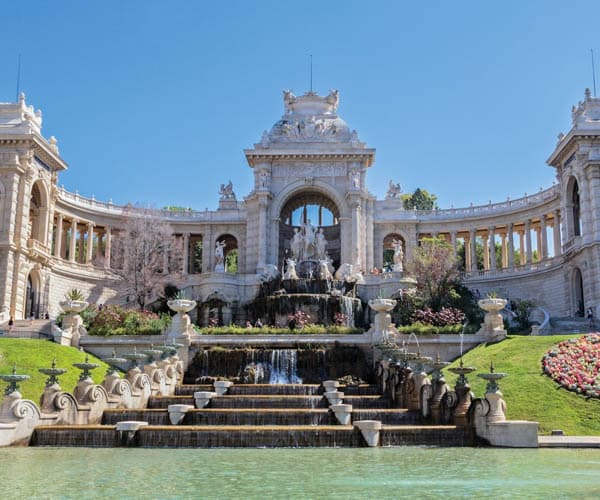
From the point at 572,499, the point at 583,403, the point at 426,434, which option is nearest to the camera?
the point at 572,499

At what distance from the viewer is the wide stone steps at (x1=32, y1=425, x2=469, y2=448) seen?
64.2 ft

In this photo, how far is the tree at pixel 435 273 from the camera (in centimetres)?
5328

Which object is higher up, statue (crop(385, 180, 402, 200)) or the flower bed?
statue (crop(385, 180, 402, 200))

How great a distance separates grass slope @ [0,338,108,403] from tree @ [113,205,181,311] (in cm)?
2274

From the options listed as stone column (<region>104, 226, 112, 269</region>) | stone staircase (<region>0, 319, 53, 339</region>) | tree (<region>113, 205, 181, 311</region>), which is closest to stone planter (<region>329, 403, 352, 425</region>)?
stone staircase (<region>0, 319, 53, 339</region>)

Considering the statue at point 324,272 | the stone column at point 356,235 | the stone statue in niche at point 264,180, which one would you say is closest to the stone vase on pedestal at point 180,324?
the statue at point 324,272

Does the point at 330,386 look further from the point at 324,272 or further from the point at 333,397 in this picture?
the point at 324,272

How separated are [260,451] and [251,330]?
829 inches

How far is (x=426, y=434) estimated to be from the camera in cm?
2030

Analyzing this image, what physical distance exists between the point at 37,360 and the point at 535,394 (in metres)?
21.6

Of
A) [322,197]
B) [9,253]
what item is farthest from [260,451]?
[322,197]

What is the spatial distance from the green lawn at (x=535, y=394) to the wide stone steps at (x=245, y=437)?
4.06 meters

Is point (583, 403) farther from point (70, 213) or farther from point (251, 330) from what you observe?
point (70, 213)

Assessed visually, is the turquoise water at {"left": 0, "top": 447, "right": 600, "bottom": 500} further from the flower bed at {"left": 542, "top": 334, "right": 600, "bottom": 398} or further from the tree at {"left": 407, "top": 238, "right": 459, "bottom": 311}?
the tree at {"left": 407, "top": 238, "right": 459, "bottom": 311}
